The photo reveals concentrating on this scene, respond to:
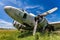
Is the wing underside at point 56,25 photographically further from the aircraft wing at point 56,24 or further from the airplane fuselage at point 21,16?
the airplane fuselage at point 21,16

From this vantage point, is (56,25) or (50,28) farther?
(50,28)

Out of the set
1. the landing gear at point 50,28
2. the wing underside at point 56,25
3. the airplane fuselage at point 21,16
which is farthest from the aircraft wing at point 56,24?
the airplane fuselage at point 21,16

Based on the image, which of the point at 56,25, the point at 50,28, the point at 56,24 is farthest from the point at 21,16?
the point at 56,25

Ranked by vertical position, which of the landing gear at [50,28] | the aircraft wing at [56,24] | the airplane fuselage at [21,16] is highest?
the airplane fuselage at [21,16]

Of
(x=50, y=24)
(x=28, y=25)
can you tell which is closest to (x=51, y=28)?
(x=50, y=24)

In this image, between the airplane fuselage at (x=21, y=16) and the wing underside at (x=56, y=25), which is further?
the wing underside at (x=56, y=25)

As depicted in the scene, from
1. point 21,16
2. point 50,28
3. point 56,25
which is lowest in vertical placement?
point 50,28

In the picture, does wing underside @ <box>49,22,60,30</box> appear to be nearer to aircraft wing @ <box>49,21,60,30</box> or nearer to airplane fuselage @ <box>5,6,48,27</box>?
aircraft wing @ <box>49,21,60,30</box>

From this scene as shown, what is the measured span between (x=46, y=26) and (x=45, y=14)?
10.5 feet

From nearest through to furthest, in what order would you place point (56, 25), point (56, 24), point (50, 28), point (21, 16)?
point (21, 16), point (56, 24), point (56, 25), point (50, 28)

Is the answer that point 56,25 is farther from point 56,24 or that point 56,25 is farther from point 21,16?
point 21,16

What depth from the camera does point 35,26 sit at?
1013 inches

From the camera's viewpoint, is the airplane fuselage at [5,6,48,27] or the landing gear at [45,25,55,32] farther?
the landing gear at [45,25,55,32]

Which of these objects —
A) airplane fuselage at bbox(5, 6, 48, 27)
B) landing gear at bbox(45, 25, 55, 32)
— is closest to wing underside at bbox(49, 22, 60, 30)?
landing gear at bbox(45, 25, 55, 32)
